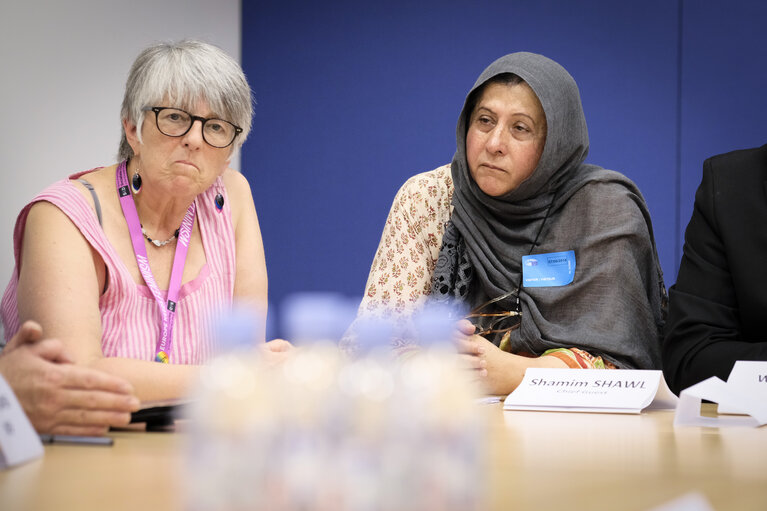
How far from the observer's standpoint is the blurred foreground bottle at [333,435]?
43cm

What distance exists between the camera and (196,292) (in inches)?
74.4

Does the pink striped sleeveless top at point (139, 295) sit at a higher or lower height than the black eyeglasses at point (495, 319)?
higher

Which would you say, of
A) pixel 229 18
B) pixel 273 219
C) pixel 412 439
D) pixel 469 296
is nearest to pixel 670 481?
pixel 412 439

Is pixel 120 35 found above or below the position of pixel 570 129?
above

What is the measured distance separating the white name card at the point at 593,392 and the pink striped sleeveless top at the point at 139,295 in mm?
639

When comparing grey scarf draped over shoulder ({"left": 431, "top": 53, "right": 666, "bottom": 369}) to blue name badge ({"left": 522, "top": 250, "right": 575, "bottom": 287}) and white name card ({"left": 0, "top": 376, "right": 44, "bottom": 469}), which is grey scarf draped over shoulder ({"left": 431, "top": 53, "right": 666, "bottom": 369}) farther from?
white name card ({"left": 0, "top": 376, "right": 44, "bottom": 469})

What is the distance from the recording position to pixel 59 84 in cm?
315

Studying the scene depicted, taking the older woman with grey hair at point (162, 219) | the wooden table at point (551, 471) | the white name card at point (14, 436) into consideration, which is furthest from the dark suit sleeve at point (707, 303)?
the white name card at point (14, 436)

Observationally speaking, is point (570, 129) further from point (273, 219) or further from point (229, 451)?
point (273, 219)

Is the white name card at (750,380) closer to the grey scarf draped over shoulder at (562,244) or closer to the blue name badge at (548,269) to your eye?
the grey scarf draped over shoulder at (562,244)

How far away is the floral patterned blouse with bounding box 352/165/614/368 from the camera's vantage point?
2.32 m

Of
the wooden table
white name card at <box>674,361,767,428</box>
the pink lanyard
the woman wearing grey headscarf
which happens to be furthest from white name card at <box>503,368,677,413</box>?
the pink lanyard

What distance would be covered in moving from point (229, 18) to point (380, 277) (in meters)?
2.50

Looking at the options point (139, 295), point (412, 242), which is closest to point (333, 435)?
point (139, 295)
